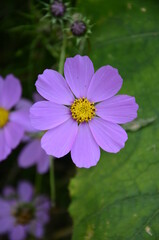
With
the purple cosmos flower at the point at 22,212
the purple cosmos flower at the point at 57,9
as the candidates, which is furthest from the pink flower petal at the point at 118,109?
the purple cosmos flower at the point at 22,212

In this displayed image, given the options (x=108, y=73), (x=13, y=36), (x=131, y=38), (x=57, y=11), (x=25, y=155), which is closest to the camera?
(x=108, y=73)

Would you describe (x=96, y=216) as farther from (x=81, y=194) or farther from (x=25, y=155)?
(x=25, y=155)

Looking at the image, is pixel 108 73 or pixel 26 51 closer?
pixel 108 73

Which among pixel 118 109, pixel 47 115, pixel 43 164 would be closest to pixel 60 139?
pixel 47 115

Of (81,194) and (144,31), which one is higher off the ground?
(144,31)

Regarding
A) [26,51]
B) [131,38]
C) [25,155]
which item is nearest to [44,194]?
[25,155]

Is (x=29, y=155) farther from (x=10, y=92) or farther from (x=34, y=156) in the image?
(x=10, y=92)
